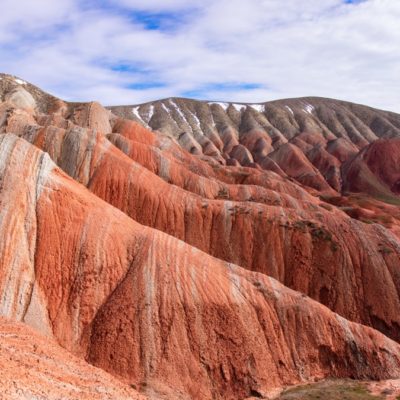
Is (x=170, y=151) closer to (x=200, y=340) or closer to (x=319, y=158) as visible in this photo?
(x=200, y=340)

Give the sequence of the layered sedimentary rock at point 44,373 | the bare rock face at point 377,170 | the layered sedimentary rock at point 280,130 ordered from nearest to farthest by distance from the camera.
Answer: the layered sedimentary rock at point 44,373
the bare rock face at point 377,170
the layered sedimentary rock at point 280,130

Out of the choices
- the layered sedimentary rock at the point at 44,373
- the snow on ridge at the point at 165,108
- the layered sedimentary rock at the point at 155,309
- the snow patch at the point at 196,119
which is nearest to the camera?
the layered sedimentary rock at the point at 44,373

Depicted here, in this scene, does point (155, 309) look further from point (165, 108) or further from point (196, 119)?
point (165, 108)

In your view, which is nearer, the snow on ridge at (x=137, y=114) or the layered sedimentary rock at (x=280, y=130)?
the layered sedimentary rock at (x=280, y=130)

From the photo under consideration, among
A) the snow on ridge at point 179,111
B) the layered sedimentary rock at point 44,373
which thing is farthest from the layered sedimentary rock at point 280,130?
the layered sedimentary rock at point 44,373

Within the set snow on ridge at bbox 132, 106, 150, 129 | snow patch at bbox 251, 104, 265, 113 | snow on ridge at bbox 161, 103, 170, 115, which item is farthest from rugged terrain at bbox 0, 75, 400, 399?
snow patch at bbox 251, 104, 265, 113

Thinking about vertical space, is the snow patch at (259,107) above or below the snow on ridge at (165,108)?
above

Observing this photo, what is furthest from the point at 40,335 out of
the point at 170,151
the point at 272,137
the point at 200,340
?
the point at 272,137

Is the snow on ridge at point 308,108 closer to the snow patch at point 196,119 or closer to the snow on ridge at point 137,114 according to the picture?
the snow patch at point 196,119

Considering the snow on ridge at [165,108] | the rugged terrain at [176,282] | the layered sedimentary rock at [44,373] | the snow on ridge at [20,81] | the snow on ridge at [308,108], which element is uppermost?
the snow on ridge at [308,108]

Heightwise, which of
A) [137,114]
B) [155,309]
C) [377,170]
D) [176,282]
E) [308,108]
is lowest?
[155,309]

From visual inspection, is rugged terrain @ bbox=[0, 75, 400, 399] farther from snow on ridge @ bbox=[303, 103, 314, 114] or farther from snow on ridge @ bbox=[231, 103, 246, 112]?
snow on ridge @ bbox=[303, 103, 314, 114]

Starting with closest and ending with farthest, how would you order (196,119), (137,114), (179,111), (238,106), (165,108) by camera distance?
(137,114), (196,119), (165,108), (179,111), (238,106)

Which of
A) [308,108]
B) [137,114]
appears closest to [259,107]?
[308,108]
